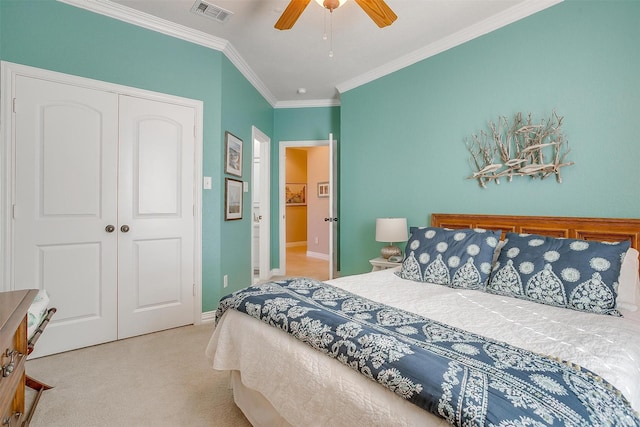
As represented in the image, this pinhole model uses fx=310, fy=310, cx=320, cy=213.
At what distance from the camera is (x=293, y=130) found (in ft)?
15.5

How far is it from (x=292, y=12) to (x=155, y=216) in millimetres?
1932

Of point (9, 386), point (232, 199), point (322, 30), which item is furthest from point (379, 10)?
point (9, 386)

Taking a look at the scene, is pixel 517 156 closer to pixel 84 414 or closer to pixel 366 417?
pixel 366 417

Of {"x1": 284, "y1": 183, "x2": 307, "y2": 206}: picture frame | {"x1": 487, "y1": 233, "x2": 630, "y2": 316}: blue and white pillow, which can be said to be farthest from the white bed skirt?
{"x1": 284, "y1": 183, "x2": 307, "y2": 206}: picture frame

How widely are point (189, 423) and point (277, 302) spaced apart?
2.68 ft

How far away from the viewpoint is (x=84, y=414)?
5.35 feet

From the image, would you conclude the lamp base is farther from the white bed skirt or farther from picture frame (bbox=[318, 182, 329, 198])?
picture frame (bbox=[318, 182, 329, 198])

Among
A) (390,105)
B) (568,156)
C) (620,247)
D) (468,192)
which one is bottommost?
(620,247)

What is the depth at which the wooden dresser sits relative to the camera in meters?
0.97

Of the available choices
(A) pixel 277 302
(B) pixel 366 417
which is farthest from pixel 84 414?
(B) pixel 366 417

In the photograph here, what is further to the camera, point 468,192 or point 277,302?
point 468,192

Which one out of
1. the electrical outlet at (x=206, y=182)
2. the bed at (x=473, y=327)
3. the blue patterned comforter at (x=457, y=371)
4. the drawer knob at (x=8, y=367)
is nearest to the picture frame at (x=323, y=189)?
the electrical outlet at (x=206, y=182)

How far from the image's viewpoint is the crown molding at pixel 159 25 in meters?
2.34

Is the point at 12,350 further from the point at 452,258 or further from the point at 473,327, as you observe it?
the point at 452,258
